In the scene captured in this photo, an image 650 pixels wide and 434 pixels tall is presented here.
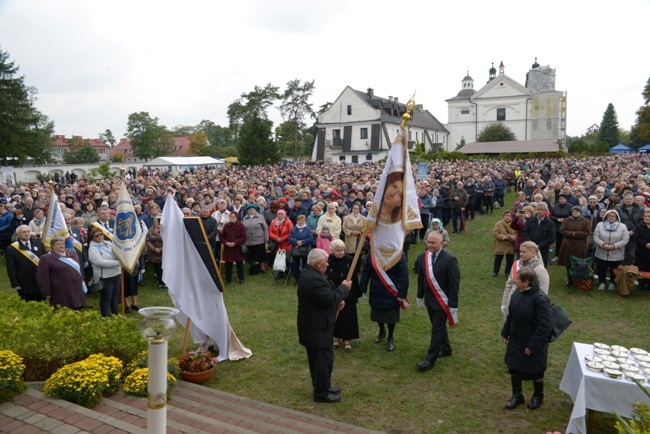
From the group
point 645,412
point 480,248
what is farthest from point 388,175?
point 480,248

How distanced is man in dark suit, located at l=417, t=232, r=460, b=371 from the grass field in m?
0.37

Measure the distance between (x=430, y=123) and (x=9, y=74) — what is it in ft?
186

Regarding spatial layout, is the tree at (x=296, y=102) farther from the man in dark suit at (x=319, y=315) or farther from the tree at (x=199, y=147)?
the man in dark suit at (x=319, y=315)

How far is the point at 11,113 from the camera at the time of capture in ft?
154

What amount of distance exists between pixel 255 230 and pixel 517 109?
2883 inches

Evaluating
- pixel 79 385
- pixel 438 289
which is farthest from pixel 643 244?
pixel 79 385

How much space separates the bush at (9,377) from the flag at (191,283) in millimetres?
2059

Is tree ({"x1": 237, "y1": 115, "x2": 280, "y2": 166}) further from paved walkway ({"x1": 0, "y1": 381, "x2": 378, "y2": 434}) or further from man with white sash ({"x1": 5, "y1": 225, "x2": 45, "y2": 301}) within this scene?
paved walkway ({"x1": 0, "y1": 381, "x2": 378, "y2": 434})

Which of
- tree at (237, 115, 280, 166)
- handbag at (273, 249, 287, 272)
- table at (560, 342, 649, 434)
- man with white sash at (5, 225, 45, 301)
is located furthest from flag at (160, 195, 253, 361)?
tree at (237, 115, 280, 166)

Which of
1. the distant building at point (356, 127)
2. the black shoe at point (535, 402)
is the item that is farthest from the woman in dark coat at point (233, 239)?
the distant building at point (356, 127)

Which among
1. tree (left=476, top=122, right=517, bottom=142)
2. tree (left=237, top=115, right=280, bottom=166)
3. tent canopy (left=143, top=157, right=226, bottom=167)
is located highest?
tree (left=476, top=122, right=517, bottom=142)

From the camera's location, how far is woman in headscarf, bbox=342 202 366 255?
410 inches

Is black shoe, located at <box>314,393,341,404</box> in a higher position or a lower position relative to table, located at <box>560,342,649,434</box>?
lower

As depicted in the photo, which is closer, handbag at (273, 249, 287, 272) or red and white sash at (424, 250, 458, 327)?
red and white sash at (424, 250, 458, 327)
